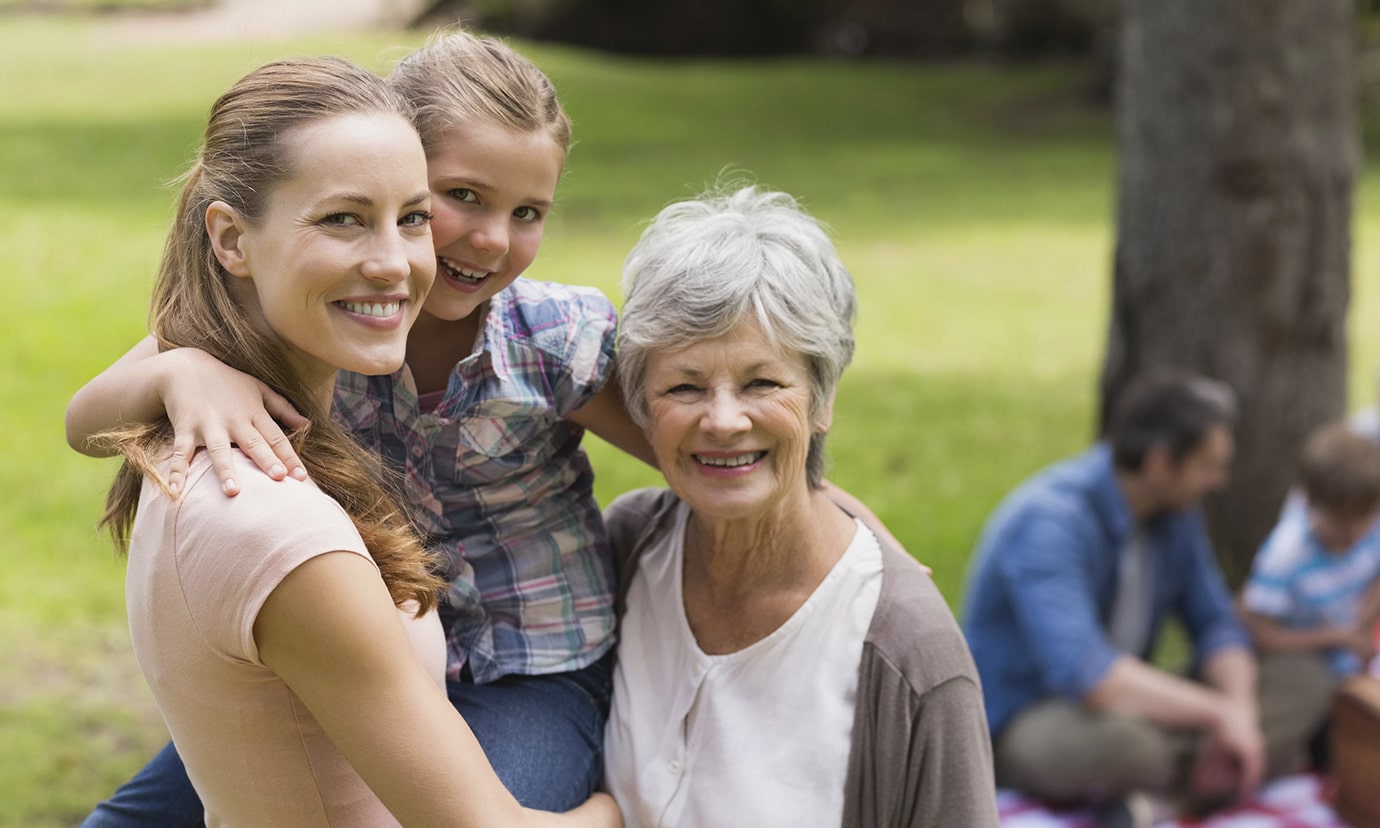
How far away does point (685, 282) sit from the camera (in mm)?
2367

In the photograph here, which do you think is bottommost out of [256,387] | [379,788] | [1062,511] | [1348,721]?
[1348,721]

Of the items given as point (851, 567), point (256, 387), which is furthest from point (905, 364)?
point (256, 387)

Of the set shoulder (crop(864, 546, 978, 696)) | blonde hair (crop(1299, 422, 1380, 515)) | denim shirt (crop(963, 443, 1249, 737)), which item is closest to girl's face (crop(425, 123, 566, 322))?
shoulder (crop(864, 546, 978, 696))

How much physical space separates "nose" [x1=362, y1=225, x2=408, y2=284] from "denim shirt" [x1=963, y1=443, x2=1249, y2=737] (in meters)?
3.15

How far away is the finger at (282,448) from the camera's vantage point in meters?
1.92

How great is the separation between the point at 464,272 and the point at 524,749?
0.75m

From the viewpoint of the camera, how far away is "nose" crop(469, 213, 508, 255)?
230 centimetres

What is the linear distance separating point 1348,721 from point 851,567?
10.1 feet

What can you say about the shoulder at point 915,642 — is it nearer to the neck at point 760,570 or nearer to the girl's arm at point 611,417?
the neck at point 760,570

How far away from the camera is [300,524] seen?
181cm

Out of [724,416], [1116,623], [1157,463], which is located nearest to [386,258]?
[724,416]

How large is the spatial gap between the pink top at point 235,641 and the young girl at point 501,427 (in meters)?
0.36

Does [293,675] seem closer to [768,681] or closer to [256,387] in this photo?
[256,387]

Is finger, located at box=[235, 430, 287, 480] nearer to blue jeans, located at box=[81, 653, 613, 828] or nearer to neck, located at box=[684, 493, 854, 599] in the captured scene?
blue jeans, located at box=[81, 653, 613, 828]
